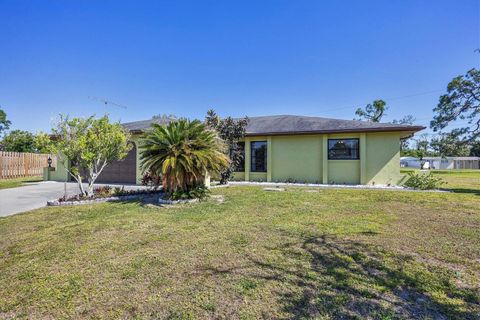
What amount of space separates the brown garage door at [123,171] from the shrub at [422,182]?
1574 centimetres

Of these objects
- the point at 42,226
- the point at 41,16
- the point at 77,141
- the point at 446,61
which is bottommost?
the point at 42,226

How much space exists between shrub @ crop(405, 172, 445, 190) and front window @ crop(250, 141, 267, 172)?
25.5 ft

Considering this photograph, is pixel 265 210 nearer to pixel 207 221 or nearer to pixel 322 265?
pixel 207 221

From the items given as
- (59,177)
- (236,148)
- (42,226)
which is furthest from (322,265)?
(59,177)

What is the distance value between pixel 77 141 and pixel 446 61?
2204 centimetres

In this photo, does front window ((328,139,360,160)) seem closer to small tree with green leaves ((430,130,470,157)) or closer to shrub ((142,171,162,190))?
shrub ((142,171,162,190))

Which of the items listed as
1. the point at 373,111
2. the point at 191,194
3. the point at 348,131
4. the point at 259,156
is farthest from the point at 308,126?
the point at 373,111

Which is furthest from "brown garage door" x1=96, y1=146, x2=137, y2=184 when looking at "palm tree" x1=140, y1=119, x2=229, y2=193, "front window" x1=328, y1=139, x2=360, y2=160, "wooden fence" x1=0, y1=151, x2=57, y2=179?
"front window" x1=328, y1=139, x2=360, y2=160

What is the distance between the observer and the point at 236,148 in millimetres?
12867

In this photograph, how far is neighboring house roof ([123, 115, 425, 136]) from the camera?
39.9 ft

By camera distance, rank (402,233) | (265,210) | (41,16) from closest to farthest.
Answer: (402,233), (265,210), (41,16)

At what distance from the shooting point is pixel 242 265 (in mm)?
3529

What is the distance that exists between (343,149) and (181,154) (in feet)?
31.9

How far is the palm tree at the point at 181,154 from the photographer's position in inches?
303
